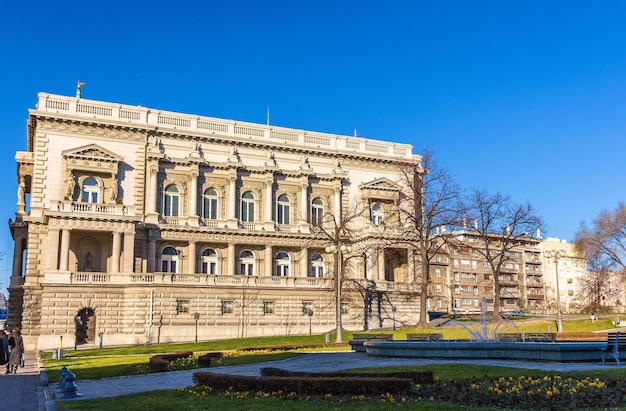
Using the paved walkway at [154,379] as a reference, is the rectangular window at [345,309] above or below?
above

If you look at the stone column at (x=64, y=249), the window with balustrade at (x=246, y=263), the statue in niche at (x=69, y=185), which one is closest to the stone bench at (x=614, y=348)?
the stone column at (x=64, y=249)

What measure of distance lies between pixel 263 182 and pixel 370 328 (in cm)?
1829

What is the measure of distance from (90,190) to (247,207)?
1558 cm

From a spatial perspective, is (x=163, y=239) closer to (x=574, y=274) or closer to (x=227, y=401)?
(x=227, y=401)

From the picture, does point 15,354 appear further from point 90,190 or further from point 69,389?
point 90,190

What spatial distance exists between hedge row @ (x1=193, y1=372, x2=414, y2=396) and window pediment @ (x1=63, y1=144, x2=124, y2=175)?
4510cm

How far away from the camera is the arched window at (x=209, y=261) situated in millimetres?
62969

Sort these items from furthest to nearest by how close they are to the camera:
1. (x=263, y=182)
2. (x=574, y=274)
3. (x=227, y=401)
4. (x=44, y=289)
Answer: (x=574, y=274) → (x=263, y=182) → (x=44, y=289) → (x=227, y=401)

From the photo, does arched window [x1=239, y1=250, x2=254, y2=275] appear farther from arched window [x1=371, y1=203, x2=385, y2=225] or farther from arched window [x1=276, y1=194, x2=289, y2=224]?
arched window [x1=371, y1=203, x2=385, y2=225]

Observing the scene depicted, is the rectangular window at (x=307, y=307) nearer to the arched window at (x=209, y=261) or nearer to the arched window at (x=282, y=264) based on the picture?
the arched window at (x=282, y=264)

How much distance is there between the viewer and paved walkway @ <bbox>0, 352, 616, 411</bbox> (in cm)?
2030

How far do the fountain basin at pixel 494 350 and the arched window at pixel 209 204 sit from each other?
36.7 metres

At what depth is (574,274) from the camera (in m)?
157

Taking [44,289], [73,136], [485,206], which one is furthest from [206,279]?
[485,206]
